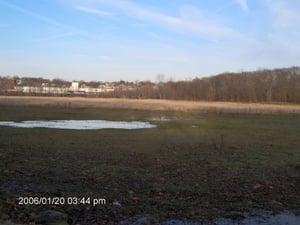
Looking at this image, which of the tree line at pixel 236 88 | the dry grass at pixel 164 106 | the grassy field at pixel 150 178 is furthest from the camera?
the tree line at pixel 236 88

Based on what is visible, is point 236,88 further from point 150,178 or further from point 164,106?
point 150,178

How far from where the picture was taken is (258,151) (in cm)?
2188

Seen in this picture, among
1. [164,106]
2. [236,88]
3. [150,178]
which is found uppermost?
[236,88]

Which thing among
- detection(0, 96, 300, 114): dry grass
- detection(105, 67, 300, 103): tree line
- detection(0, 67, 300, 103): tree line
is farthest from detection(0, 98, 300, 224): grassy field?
detection(0, 67, 300, 103): tree line

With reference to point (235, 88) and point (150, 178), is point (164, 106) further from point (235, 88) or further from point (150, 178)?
point (235, 88)

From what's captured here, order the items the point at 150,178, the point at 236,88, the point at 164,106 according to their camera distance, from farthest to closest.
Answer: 1. the point at 236,88
2. the point at 164,106
3. the point at 150,178

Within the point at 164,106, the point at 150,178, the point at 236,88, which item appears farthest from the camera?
the point at 236,88

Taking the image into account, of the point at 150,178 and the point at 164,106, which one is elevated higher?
the point at 150,178

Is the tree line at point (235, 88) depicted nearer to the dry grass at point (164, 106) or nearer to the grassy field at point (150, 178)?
the dry grass at point (164, 106)

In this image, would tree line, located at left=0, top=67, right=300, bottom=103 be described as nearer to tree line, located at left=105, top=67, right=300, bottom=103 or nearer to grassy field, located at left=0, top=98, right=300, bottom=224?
tree line, located at left=105, top=67, right=300, bottom=103

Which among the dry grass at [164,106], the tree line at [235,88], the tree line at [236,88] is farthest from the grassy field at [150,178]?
the tree line at [235,88]

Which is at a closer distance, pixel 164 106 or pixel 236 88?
pixel 164 106

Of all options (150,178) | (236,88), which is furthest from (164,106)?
(236,88)

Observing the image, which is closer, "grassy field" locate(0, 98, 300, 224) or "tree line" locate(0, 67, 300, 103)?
"grassy field" locate(0, 98, 300, 224)
